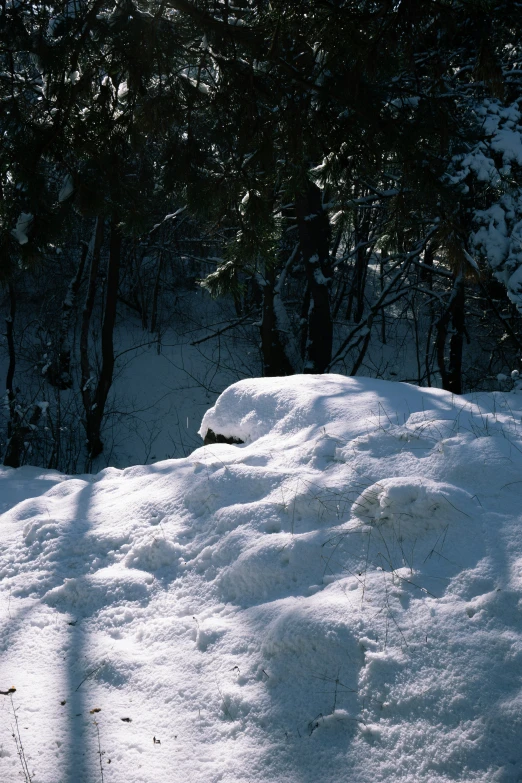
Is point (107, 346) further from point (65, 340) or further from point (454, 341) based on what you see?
point (454, 341)

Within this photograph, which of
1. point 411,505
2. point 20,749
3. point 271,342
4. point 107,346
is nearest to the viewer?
point 20,749

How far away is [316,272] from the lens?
11.0 m

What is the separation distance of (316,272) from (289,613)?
8772 millimetres

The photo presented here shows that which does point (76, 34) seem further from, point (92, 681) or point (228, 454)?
point (92, 681)

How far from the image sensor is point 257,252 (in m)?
4.84

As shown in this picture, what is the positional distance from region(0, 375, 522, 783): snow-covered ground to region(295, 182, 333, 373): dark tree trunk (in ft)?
21.6

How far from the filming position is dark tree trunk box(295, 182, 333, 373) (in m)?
10.6

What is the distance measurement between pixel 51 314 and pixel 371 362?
846 cm

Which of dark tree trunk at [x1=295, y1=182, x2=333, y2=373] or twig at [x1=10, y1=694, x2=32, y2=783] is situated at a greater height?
dark tree trunk at [x1=295, y1=182, x2=333, y2=373]

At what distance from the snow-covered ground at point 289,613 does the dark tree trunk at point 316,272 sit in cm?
660

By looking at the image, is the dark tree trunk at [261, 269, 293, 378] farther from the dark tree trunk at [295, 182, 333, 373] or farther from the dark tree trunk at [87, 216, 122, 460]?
the dark tree trunk at [87, 216, 122, 460]

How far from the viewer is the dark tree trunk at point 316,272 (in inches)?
418

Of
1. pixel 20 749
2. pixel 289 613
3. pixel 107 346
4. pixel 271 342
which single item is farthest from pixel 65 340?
pixel 20 749

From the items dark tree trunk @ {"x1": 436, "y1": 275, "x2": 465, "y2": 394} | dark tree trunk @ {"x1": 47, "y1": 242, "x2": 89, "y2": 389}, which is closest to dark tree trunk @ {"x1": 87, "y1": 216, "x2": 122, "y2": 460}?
dark tree trunk @ {"x1": 47, "y1": 242, "x2": 89, "y2": 389}
